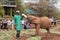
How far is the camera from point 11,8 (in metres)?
48.3

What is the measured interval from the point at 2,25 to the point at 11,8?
2589cm

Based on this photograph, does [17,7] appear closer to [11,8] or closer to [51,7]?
[11,8]

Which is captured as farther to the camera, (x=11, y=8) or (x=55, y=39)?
(x=11, y=8)

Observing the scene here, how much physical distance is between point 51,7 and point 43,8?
1.48 meters

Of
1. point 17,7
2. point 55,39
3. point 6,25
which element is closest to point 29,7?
point 17,7

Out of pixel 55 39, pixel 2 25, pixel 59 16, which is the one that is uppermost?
pixel 55 39

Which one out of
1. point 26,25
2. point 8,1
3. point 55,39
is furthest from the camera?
point 8,1

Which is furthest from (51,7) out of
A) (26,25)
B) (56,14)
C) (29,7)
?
(26,25)

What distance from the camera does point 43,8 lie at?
131 feet

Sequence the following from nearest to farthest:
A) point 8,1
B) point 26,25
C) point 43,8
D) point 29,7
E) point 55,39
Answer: point 55,39, point 26,25, point 43,8, point 29,7, point 8,1

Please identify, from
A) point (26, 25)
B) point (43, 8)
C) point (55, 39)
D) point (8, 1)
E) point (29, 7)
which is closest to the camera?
point (55, 39)

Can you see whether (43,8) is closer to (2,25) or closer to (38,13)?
(38,13)

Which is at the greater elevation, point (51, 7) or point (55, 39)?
point (55, 39)

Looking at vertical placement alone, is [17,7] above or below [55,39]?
below
